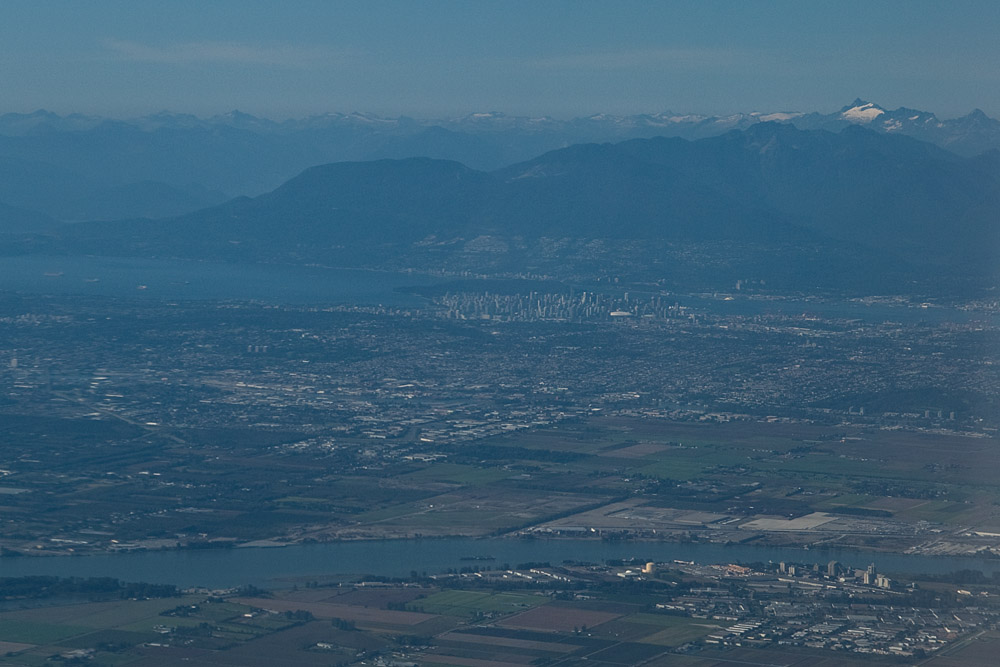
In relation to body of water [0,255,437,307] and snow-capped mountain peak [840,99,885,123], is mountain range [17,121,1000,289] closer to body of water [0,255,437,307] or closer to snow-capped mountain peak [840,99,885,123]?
body of water [0,255,437,307]

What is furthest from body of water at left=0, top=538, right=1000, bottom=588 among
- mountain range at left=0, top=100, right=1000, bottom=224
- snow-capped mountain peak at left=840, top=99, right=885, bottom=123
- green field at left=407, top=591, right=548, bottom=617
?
snow-capped mountain peak at left=840, top=99, right=885, bottom=123

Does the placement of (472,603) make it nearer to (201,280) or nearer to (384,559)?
(384,559)

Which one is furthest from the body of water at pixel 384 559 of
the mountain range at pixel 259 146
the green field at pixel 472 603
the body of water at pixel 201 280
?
the mountain range at pixel 259 146

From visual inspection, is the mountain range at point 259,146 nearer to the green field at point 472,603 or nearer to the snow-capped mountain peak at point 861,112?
the snow-capped mountain peak at point 861,112

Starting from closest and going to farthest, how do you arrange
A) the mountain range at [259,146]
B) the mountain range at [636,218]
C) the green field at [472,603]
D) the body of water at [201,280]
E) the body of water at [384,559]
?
1. the green field at [472,603]
2. the body of water at [384,559]
3. the body of water at [201,280]
4. the mountain range at [636,218]
5. the mountain range at [259,146]

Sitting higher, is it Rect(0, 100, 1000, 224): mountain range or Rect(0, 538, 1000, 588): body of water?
Rect(0, 100, 1000, 224): mountain range

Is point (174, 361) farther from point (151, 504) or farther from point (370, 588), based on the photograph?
point (370, 588)
